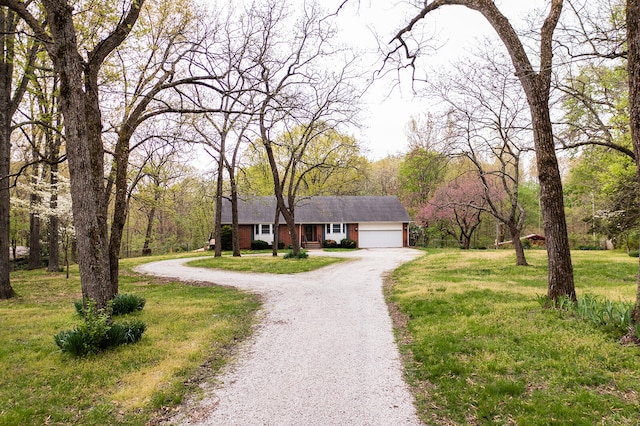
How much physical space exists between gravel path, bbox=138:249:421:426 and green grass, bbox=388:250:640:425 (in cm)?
37

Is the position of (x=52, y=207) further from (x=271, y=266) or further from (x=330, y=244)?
(x=330, y=244)

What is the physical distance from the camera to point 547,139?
6.93m

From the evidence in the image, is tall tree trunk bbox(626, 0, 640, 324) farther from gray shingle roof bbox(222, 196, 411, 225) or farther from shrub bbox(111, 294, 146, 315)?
gray shingle roof bbox(222, 196, 411, 225)

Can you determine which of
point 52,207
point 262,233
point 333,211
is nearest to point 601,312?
point 52,207

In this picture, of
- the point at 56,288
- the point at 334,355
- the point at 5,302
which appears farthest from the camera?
the point at 56,288

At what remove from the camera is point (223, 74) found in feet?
28.9

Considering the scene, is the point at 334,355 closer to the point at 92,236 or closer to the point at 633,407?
the point at 633,407

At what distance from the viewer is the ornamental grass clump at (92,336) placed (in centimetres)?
539

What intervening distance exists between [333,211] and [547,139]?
27.9 metres

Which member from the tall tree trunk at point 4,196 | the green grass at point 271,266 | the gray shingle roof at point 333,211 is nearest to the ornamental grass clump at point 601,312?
the green grass at point 271,266

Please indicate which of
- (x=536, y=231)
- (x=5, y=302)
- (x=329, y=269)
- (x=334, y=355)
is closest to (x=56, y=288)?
(x=5, y=302)

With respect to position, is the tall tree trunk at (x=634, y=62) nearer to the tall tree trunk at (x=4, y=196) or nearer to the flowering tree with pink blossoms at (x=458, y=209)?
the tall tree trunk at (x=4, y=196)

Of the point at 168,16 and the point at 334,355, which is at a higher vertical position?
the point at 168,16

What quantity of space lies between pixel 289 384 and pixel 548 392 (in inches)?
110
